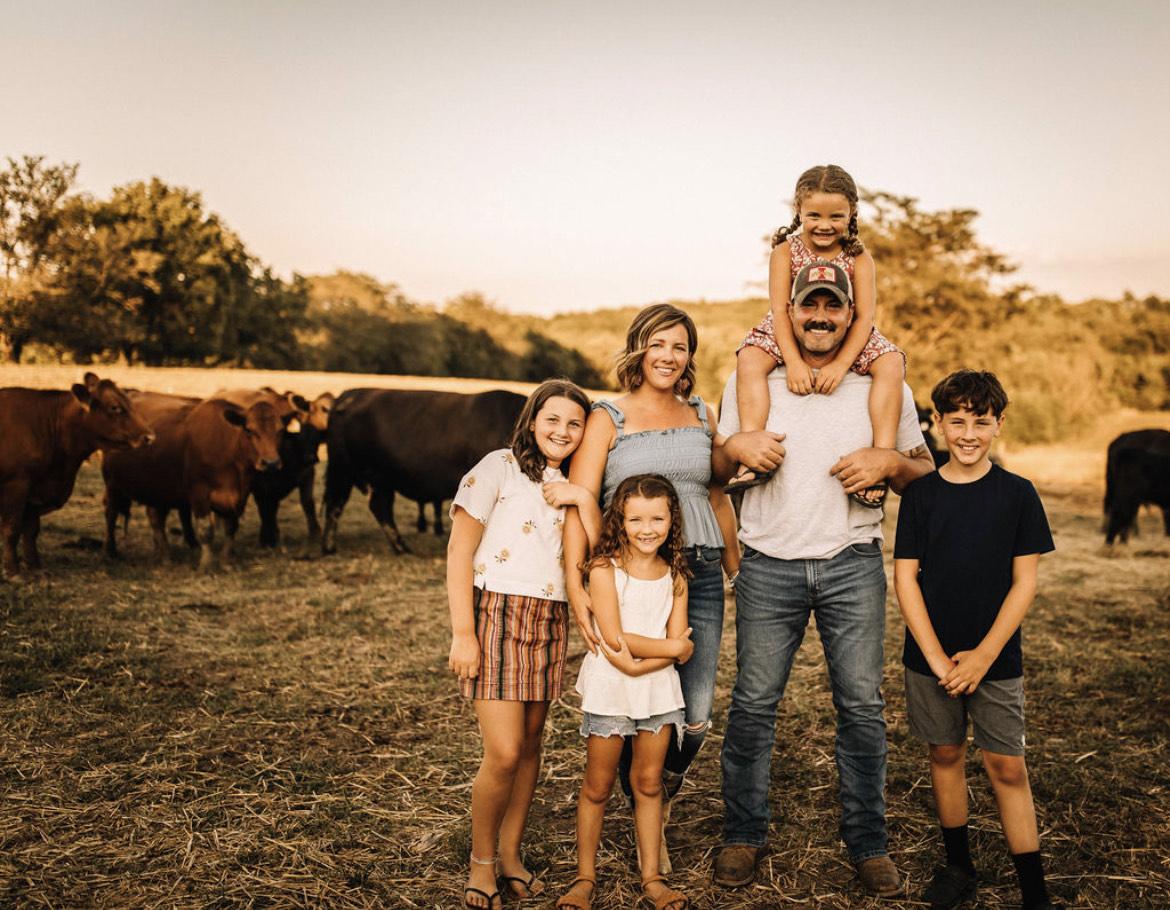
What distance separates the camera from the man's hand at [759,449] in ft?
10.1

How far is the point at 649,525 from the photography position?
2.96m

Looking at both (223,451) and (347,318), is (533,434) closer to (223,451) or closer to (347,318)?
(223,451)

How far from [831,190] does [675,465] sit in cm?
121

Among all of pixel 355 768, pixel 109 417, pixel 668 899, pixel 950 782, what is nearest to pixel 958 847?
pixel 950 782

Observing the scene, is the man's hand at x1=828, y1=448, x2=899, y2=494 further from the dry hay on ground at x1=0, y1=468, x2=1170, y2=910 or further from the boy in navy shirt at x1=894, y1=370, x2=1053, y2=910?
the dry hay on ground at x1=0, y1=468, x2=1170, y2=910

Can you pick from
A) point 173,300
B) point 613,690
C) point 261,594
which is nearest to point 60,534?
point 261,594

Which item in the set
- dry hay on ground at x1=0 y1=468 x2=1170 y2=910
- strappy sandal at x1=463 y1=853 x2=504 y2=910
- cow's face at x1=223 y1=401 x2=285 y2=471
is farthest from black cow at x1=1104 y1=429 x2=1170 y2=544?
strappy sandal at x1=463 y1=853 x2=504 y2=910

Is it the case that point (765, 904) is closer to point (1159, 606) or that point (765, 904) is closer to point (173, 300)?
point (1159, 606)

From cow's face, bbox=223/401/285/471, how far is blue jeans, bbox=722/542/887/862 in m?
6.58

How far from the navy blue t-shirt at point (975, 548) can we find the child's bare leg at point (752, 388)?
60 cm

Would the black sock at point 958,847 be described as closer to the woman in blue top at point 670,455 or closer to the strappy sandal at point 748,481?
the woman in blue top at point 670,455

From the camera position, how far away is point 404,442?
10.2m

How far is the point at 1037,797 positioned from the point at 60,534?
32.0ft

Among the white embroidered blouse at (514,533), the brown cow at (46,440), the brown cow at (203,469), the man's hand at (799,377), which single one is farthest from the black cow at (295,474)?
the man's hand at (799,377)
